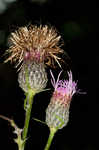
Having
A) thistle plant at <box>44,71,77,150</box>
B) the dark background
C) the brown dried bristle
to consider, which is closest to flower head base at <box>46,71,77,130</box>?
thistle plant at <box>44,71,77,150</box>

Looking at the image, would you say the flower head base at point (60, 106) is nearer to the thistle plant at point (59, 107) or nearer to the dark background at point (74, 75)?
the thistle plant at point (59, 107)

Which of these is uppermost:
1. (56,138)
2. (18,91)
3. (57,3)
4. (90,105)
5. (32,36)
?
(57,3)

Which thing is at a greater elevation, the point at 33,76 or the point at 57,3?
the point at 57,3

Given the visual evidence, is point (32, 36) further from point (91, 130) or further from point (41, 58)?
point (91, 130)

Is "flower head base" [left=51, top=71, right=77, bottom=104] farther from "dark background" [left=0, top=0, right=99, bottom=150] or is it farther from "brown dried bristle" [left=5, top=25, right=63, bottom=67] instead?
"dark background" [left=0, top=0, right=99, bottom=150]

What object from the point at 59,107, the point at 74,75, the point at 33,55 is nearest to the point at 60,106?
the point at 59,107

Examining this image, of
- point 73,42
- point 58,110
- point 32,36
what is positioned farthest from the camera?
point 73,42

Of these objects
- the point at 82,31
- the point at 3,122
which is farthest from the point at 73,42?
the point at 3,122
